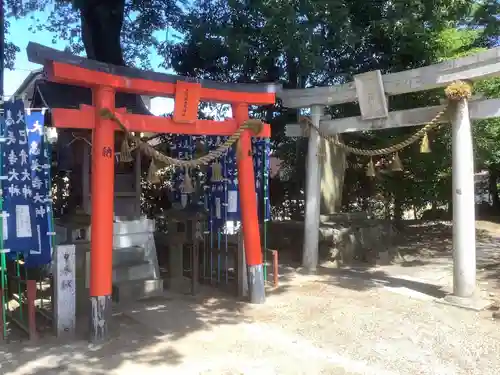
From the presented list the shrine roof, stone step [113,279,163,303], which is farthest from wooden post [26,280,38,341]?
the shrine roof

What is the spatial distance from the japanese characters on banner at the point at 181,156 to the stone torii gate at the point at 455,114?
92.0 inches

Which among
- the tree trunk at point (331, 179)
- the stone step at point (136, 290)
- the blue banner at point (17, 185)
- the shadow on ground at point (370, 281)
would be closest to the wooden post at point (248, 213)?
the stone step at point (136, 290)

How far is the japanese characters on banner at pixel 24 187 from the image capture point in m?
5.11

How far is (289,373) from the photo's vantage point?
4363 mm

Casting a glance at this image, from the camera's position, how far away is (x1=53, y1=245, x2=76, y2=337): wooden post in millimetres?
5336

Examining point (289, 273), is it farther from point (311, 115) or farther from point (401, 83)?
point (401, 83)

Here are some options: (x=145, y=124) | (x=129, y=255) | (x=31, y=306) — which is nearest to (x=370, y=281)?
(x=129, y=255)

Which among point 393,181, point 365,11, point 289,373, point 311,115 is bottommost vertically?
point 289,373

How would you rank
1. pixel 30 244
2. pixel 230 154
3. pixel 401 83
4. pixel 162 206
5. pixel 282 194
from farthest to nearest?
pixel 282 194, pixel 162 206, pixel 230 154, pixel 401 83, pixel 30 244

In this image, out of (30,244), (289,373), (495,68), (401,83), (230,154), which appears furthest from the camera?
(230,154)

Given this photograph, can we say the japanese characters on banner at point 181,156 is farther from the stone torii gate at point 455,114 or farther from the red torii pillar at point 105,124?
the stone torii gate at point 455,114

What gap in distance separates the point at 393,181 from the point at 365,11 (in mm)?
5162

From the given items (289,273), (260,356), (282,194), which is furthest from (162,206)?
(260,356)

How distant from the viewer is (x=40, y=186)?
5.36 metres
